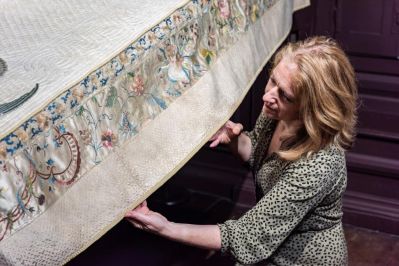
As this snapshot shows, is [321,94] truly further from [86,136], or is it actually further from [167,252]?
[167,252]

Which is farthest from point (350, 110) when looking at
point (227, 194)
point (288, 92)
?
point (227, 194)

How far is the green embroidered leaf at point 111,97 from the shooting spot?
116cm

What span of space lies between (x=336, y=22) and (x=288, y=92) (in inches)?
43.7

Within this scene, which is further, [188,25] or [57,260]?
[188,25]

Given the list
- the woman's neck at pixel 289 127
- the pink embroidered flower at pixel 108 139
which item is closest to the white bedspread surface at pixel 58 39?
the pink embroidered flower at pixel 108 139

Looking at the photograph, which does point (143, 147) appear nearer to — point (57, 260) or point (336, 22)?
point (57, 260)

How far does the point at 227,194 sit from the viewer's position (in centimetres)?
267

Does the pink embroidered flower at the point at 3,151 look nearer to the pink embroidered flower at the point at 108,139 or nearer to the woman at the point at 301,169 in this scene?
the pink embroidered flower at the point at 108,139

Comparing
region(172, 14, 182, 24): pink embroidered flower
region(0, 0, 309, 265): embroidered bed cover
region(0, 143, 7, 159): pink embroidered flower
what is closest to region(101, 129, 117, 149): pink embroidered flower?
region(0, 0, 309, 265): embroidered bed cover

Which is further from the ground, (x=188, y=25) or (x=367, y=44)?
(x=188, y=25)

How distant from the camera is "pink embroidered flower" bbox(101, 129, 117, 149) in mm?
1153

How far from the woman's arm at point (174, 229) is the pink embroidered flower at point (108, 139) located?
15 centimetres

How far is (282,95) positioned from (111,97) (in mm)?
413

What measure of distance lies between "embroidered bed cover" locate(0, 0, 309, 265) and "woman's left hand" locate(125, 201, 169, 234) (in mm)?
52
